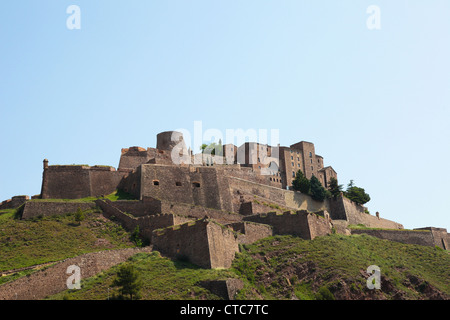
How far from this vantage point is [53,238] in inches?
1768

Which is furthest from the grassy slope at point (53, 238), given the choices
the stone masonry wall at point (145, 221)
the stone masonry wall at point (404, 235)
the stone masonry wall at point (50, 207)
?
the stone masonry wall at point (404, 235)

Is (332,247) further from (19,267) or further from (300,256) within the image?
(19,267)

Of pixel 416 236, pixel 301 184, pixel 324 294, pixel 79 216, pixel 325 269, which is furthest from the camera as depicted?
pixel 301 184

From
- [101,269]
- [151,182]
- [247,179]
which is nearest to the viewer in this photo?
[101,269]

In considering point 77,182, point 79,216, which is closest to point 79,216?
point 79,216

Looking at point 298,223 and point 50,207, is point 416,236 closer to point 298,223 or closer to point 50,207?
point 298,223

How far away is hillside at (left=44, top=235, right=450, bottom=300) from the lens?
1436 inches

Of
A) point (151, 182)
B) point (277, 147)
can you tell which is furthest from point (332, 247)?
point (277, 147)

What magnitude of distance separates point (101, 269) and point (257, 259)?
11.7m

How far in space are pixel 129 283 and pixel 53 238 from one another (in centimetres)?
1322

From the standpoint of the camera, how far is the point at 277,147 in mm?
81750

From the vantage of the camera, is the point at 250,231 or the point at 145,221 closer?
the point at 145,221

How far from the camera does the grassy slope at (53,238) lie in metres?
41.7

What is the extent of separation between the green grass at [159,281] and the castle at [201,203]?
4.95ft
